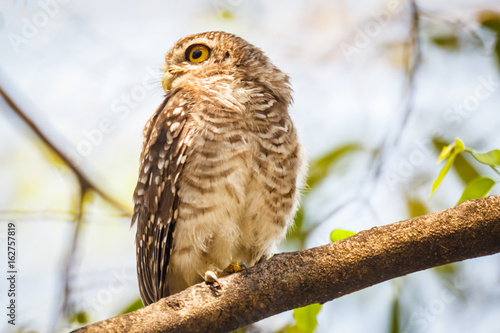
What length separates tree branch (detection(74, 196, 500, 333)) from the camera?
210 cm

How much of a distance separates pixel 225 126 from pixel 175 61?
3.92 feet

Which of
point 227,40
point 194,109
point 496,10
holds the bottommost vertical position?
point 194,109

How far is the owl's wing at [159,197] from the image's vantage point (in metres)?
2.89

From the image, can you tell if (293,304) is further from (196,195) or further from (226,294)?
(196,195)

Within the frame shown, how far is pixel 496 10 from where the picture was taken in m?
4.09

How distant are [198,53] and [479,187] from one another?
218 cm

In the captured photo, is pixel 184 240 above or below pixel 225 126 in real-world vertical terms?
below

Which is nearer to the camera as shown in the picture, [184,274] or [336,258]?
[336,258]

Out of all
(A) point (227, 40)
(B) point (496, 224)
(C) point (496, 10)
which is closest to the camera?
(B) point (496, 224)

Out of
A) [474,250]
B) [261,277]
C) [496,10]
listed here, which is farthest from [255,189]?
[496,10]

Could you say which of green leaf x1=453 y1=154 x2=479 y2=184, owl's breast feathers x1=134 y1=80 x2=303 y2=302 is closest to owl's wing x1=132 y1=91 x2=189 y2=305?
owl's breast feathers x1=134 y1=80 x2=303 y2=302

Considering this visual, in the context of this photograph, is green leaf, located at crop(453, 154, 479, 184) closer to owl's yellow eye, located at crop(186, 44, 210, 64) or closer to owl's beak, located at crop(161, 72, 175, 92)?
owl's yellow eye, located at crop(186, 44, 210, 64)

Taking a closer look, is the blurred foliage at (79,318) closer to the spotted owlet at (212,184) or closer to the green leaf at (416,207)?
the spotted owlet at (212,184)

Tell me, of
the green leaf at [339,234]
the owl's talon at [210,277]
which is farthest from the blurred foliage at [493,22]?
the owl's talon at [210,277]
